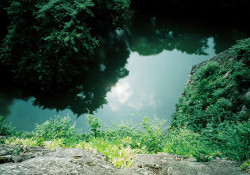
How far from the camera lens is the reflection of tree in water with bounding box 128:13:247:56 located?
11.7 meters

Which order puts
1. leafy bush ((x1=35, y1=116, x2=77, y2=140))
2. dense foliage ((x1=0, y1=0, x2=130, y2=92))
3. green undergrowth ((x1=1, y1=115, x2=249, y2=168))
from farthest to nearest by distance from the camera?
1. dense foliage ((x1=0, y1=0, x2=130, y2=92))
2. leafy bush ((x1=35, y1=116, x2=77, y2=140))
3. green undergrowth ((x1=1, y1=115, x2=249, y2=168))

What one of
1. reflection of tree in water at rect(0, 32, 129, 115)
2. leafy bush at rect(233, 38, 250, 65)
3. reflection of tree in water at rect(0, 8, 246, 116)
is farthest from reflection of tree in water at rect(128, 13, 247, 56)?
leafy bush at rect(233, 38, 250, 65)

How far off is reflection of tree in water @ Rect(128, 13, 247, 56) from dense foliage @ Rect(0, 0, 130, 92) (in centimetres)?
558

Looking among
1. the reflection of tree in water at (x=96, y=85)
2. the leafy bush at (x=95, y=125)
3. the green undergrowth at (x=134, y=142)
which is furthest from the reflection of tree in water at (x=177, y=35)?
the green undergrowth at (x=134, y=142)

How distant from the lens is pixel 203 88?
5.88 metres

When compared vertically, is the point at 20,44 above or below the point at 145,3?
below

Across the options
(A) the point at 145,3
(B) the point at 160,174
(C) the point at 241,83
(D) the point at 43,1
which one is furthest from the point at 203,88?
(A) the point at 145,3

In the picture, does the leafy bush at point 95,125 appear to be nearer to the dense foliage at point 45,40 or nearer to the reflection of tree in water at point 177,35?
the dense foliage at point 45,40

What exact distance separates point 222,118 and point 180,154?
2.40 metres

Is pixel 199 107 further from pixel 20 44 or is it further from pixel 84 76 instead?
pixel 20 44

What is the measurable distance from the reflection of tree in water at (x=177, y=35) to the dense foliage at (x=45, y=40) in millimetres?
5583

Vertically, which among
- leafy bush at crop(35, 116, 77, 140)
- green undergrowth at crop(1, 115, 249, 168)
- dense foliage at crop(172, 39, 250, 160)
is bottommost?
green undergrowth at crop(1, 115, 249, 168)

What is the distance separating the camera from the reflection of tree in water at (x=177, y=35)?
11.7 m

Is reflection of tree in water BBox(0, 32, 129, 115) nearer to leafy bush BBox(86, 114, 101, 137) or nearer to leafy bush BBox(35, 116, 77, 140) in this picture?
leafy bush BBox(35, 116, 77, 140)
